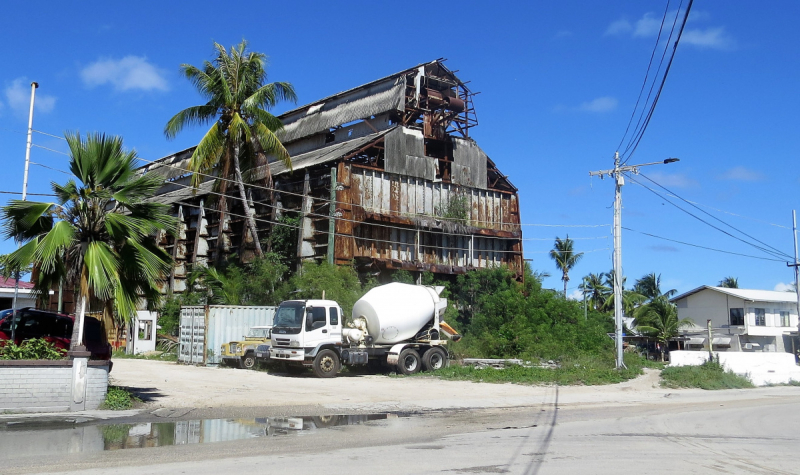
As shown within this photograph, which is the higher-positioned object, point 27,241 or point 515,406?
point 27,241

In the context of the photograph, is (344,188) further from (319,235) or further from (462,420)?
(462,420)

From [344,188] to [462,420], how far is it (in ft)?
75.2

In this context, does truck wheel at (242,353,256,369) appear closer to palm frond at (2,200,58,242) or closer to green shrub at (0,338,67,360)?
green shrub at (0,338,67,360)

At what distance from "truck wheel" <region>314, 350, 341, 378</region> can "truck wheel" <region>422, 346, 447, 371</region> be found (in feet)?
11.2

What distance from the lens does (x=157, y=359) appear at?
31656mm

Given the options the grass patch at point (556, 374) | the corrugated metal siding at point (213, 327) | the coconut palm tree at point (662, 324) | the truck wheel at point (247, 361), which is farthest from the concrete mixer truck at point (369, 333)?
the coconut palm tree at point (662, 324)

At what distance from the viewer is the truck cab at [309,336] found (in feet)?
75.6

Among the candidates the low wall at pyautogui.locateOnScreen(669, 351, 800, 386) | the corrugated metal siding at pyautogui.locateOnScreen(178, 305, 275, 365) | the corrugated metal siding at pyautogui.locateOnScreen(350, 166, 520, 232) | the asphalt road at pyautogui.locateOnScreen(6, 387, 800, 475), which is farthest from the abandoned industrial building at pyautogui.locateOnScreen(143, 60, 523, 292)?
the asphalt road at pyautogui.locateOnScreen(6, 387, 800, 475)

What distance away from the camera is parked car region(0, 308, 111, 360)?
16922 millimetres

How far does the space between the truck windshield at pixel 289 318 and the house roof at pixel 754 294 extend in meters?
40.0

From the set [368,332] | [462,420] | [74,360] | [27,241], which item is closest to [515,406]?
[462,420]

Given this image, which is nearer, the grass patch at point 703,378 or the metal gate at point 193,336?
the grass patch at point 703,378

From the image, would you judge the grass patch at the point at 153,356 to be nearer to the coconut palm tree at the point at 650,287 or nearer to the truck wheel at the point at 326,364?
the truck wheel at the point at 326,364

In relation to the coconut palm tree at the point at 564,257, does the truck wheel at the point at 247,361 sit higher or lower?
lower
